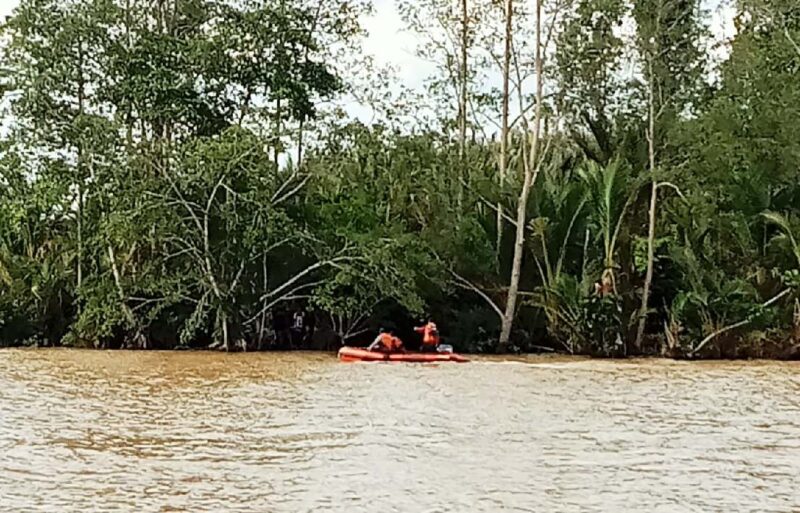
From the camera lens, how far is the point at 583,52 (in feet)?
66.8

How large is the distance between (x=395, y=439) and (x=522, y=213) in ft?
34.0

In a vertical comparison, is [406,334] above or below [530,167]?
below

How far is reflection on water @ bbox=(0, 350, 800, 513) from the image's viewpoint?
25.8 feet

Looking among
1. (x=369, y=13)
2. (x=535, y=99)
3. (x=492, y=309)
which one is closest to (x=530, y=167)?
(x=535, y=99)

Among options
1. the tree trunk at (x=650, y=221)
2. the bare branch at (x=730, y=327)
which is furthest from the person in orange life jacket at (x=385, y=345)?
the bare branch at (x=730, y=327)

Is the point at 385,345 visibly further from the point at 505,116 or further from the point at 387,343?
the point at 505,116

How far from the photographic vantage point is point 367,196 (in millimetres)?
20828

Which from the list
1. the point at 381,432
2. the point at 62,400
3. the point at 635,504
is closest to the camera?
the point at 635,504

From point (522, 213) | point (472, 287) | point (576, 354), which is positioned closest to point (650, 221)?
point (522, 213)

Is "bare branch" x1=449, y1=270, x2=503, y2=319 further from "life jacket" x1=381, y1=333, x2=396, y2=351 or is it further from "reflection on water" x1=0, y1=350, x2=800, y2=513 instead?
"reflection on water" x1=0, y1=350, x2=800, y2=513

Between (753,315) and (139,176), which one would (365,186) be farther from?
(753,315)

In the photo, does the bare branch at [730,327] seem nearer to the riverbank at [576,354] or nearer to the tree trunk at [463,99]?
the riverbank at [576,354]

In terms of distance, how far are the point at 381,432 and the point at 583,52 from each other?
11.3 meters

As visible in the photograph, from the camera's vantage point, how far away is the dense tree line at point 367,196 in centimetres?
1939
